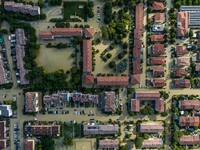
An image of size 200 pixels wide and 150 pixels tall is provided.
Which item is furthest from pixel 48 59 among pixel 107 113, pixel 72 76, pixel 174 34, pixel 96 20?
pixel 174 34

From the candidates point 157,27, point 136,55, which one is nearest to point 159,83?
point 136,55

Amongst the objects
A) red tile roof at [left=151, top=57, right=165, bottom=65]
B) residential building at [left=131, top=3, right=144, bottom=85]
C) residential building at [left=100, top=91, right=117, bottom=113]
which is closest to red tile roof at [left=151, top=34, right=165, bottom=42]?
residential building at [left=131, top=3, right=144, bottom=85]

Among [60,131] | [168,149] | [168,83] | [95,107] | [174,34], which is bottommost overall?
[168,149]

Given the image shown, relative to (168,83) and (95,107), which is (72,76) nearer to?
(95,107)

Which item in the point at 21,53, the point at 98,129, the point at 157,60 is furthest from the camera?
the point at 157,60

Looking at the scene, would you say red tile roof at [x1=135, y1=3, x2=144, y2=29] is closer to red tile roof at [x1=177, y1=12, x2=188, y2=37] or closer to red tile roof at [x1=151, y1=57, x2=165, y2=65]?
red tile roof at [x1=177, y1=12, x2=188, y2=37]

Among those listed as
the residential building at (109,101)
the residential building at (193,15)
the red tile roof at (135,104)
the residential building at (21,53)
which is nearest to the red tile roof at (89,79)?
the residential building at (109,101)

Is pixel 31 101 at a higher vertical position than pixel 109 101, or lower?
higher

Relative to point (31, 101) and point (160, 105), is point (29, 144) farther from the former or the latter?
point (160, 105)
